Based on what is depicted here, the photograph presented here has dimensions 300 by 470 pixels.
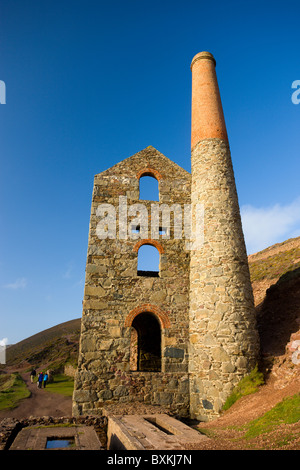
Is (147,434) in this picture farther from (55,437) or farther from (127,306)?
(127,306)

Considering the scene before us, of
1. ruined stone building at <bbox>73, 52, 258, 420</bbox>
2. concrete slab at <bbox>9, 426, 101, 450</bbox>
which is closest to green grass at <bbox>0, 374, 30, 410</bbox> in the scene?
ruined stone building at <bbox>73, 52, 258, 420</bbox>

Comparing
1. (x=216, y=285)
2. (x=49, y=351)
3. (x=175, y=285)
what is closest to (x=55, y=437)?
(x=175, y=285)

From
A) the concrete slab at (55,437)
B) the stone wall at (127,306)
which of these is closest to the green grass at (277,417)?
the concrete slab at (55,437)

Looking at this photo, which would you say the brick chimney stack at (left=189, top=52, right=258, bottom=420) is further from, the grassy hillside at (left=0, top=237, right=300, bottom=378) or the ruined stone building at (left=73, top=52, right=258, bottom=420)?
the grassy hillside at (left=0, top=237, right=300, bottom=378)

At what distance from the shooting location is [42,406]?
14.0 m

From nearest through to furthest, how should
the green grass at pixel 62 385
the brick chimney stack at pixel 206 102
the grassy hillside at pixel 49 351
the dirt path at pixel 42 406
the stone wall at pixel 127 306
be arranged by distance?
the stone wall at pixel 127 306 < the dirt path at pixel 42 406 < the brick chimney stack at pixel 206 102 < the green grass at pixel 62 385 < the grassy hillside at pixel 49 351

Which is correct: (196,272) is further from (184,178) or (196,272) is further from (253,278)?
(253,278)

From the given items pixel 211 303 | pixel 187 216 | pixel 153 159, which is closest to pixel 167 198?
pixel 187 216

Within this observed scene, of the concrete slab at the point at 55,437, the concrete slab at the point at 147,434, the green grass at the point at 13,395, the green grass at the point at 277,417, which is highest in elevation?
the green grass at the point at 277,417

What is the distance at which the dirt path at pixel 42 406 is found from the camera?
12586 millimetres

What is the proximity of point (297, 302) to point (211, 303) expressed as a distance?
408cm

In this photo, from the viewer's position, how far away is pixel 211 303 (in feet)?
34.5

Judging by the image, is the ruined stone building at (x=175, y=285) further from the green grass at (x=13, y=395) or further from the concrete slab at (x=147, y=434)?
the green grass at (x=13, y=395)

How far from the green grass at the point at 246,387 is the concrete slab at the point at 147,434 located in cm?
212
